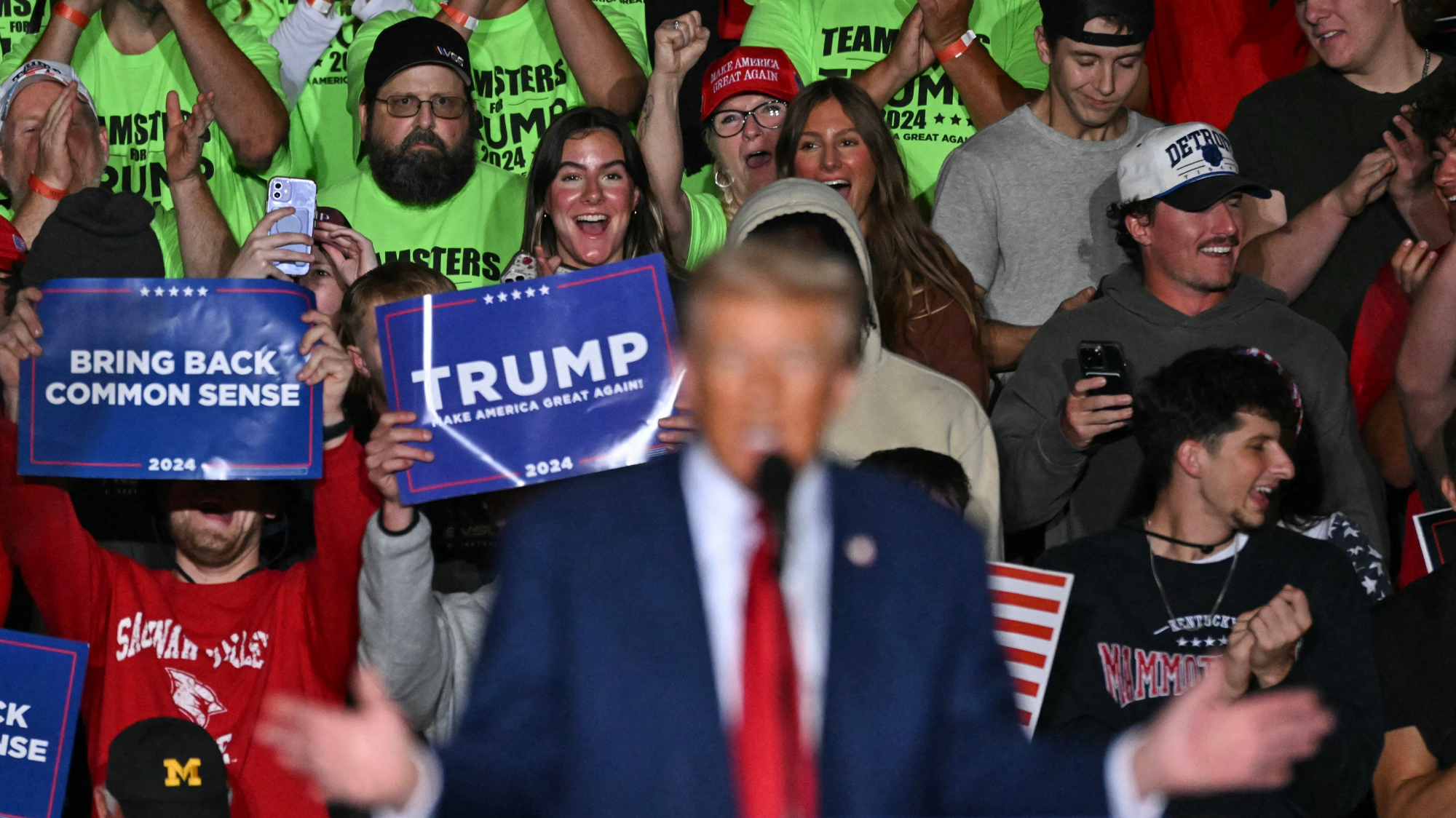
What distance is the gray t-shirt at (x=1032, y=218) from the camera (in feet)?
17.2

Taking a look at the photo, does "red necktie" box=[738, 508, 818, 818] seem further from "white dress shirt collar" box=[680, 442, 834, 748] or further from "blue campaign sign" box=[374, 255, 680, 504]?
"blue campaign sign" box=[374, 255, 680, 504]

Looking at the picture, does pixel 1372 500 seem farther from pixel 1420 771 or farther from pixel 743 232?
pixel 743 232

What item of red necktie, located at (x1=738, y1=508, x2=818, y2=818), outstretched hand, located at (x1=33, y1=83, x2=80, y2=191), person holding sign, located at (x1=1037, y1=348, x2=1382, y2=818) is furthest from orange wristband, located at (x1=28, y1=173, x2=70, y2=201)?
red necktie, located at (x1=738, y1=508, x2=818, y2=818)

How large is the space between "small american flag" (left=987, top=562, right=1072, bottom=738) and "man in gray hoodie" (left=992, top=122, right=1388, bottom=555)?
0.85 metres

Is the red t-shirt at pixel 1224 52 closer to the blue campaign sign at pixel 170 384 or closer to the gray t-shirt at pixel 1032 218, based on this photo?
the gray t-shirt at pixel 1032 218

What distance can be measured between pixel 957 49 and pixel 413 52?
1833 millimetres

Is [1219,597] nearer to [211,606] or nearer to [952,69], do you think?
[211,606]

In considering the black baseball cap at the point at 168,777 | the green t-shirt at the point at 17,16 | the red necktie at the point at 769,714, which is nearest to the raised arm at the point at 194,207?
the green t-shirt at the point at 17,16

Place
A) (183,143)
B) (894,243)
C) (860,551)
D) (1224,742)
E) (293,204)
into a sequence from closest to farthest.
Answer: (1224,742)
(860,551)
(293,204)
(894,243)
(183,143)

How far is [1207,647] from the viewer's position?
3627mm

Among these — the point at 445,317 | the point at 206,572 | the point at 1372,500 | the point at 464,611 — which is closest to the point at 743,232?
the point at 445,317

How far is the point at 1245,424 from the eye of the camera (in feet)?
12.8

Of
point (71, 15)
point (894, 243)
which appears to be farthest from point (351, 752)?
point (71, 15)

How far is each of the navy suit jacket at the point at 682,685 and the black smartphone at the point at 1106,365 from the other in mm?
2334
